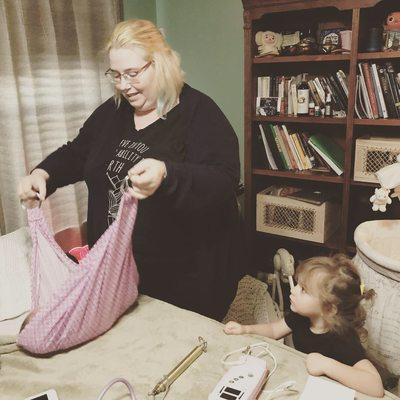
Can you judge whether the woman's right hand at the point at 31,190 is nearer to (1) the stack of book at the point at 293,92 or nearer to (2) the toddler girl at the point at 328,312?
(2) the toddler girl at the point at 328,312

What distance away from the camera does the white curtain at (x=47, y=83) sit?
196 cm

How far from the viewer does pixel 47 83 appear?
6.98 ft

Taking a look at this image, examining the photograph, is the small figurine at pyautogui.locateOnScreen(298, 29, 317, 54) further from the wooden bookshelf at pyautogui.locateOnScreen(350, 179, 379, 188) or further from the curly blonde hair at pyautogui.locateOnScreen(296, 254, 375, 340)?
the curly blonde hair at pyautogui.locateOnScreen(296, 254, 375, 340)

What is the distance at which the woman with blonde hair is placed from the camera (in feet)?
4.17

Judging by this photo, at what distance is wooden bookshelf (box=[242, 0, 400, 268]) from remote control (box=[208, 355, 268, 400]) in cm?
153

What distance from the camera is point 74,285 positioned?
1009mm

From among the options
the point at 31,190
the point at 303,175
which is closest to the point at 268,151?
the point at 303,175

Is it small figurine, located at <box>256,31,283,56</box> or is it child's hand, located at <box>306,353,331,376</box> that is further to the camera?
small figurine, located at <box>256,31,283,56</box>

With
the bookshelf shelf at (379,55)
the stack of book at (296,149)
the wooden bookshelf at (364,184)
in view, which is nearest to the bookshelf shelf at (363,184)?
the wooden bookshelf at (364,184)

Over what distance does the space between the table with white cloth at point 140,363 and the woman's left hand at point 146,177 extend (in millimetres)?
334

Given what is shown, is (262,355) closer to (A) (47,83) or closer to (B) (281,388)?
(B) (281,388)

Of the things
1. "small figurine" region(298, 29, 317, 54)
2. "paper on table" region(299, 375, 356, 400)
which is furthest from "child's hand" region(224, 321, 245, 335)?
"small figurine" region(298, 29, 317, 54)

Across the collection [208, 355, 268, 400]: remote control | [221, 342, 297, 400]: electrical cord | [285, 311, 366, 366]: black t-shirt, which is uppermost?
[208, 355, 268, 400]: remote control

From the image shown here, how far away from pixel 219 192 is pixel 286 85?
1.40 m
